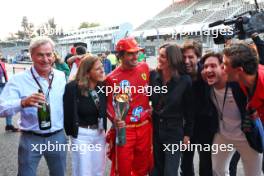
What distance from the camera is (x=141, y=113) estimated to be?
3.85 meters

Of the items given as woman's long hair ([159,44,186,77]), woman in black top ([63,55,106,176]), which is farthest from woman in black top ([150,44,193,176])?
woman in black top ([63,55,106,176])

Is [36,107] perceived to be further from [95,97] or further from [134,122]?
[134,122]

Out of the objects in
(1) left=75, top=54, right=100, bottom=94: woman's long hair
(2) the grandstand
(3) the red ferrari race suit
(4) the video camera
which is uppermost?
(2) the grandstand

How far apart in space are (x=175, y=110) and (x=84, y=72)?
1.04 m

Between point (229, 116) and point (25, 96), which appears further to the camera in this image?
point (229, 116)

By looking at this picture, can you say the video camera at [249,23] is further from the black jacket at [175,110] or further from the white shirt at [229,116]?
the black jacket at [175,110]

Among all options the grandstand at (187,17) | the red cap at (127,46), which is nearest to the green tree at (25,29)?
the grandstand at (187,17)

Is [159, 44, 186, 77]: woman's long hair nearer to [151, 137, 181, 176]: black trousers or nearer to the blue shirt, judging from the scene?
[151, 137, 181, 176]: black trousers

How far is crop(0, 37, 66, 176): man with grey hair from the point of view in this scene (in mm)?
3070

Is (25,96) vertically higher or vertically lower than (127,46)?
lower

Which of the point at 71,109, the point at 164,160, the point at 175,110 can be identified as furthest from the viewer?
the point at 164,160

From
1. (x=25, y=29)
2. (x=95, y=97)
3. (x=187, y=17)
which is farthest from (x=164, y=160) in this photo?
(x=25, y=29)

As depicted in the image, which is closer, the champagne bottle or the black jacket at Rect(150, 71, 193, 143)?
the champagne bottle

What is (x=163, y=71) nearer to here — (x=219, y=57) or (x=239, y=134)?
(x=219, y=57)
